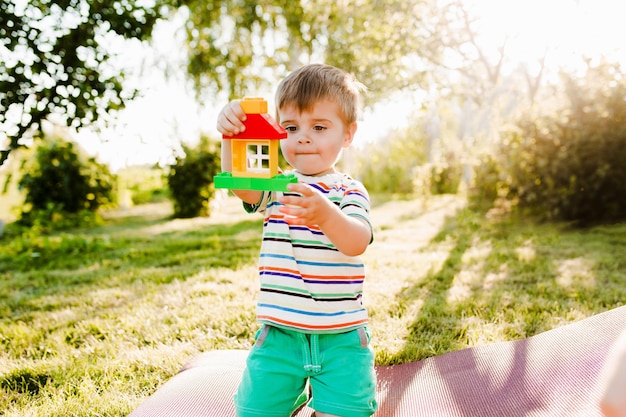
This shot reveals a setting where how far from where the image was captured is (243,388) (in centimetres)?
212

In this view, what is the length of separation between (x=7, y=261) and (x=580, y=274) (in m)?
6.22

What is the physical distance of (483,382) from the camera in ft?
8.04

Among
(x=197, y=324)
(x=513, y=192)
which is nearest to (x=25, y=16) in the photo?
(x=197, y=324)

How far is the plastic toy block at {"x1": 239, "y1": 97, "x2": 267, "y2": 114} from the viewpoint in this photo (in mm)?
1892

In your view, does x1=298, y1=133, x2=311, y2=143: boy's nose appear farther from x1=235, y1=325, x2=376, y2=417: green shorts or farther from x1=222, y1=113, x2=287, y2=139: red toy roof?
x1=235, y1=325, x2=376, y2=417: green shorts

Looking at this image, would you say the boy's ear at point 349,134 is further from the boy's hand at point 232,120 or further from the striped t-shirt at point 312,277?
the boy's hand at point 232,120

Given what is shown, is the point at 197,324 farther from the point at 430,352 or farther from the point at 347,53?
the point at 347,53

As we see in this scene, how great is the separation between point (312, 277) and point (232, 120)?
69 cm

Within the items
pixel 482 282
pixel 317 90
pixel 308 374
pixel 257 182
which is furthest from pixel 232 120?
pixel 482 282

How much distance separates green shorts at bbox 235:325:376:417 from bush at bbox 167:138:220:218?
8.41m

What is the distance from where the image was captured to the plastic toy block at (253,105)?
1892mm

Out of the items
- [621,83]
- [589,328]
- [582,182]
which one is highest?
[621,83]

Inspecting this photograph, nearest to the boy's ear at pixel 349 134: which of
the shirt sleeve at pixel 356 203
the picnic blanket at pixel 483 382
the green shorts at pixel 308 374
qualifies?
the shirt sleeve at pixel 356 203

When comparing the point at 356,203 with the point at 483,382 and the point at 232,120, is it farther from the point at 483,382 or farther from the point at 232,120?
the point at 483,382
